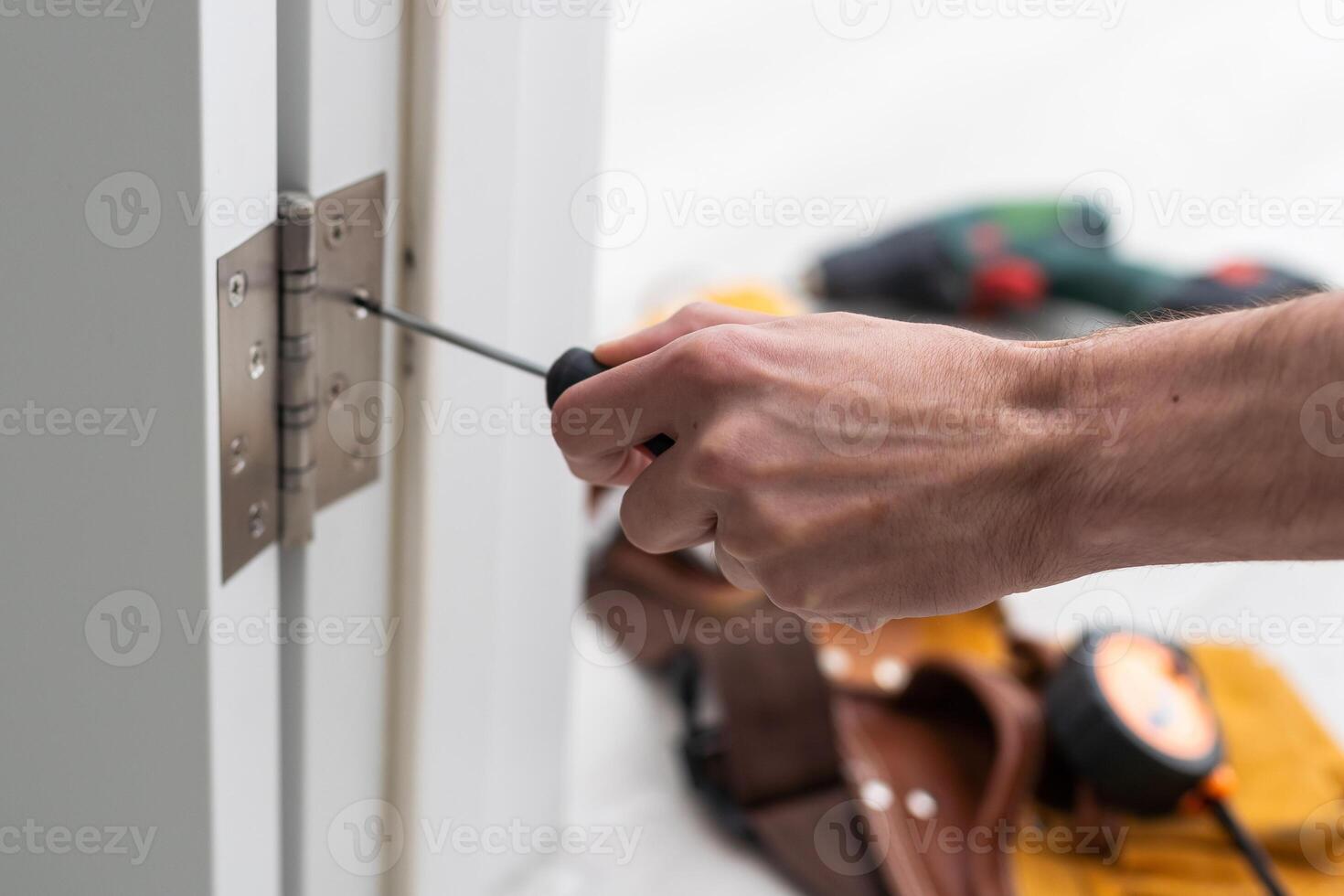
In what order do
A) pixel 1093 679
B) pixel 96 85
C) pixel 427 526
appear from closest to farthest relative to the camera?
pixel 96 85 → pixel 427 526 → pixel 1093 679

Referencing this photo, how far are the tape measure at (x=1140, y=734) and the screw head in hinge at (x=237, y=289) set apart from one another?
0.44 metres

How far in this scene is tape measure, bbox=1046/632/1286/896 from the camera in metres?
0.63

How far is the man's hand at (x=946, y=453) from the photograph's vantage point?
1.26 feet

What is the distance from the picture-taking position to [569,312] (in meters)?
0.58

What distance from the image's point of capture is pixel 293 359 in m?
0.42

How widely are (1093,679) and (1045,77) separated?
3.26 feet

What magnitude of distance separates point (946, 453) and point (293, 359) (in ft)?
0.65

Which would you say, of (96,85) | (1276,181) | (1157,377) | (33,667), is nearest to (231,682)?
(33,667)

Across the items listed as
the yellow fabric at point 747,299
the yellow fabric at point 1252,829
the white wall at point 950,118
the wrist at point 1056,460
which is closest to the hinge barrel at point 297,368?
the wrist at point 1056,460

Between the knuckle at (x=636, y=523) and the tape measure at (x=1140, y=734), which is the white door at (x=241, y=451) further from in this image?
the tape measure at (x=1140, y=734)

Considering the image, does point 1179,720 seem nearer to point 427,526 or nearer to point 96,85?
point 427,526

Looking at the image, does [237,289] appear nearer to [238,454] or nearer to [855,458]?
[238,454]

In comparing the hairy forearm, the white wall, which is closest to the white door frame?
the hairy forearm

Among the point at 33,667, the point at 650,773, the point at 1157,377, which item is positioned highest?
the point at 1157,377
